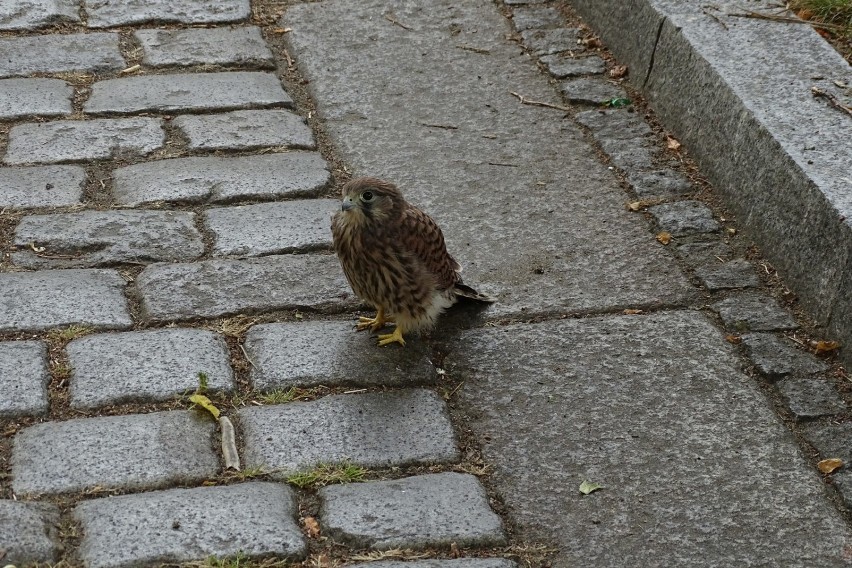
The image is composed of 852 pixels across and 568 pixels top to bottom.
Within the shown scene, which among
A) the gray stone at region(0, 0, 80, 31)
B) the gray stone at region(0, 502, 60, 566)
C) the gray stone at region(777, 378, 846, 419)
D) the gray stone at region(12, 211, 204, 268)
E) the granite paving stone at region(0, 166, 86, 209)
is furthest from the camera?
the gray stone at region(0, 0, 80, 31)

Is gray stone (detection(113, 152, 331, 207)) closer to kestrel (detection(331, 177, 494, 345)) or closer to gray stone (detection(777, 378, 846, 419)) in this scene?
kestrel (detection(331, 177, 494, 345))

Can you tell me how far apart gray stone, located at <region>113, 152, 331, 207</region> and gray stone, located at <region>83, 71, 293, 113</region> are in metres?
0.48

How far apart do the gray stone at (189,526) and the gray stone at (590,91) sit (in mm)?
2889

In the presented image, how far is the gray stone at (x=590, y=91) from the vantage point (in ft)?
18.0

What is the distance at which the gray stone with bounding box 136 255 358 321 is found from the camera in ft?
13.1

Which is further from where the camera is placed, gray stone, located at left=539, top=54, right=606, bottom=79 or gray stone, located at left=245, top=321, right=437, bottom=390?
gray stone, located at left=539, top=54, right=606, bottom=79

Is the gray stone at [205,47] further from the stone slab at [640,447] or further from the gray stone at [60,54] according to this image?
the stone slab at [640,447]

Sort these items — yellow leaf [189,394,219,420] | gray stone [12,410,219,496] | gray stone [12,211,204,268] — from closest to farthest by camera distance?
1. gray stone [12,410,219,496]
2. yellow leaf [189,394,219,420]
3. gray stone [12,211,204,268]

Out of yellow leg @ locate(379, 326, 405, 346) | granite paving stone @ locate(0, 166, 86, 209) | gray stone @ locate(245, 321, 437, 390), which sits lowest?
granite paving stone @ locate(0, 166, 86, 209)

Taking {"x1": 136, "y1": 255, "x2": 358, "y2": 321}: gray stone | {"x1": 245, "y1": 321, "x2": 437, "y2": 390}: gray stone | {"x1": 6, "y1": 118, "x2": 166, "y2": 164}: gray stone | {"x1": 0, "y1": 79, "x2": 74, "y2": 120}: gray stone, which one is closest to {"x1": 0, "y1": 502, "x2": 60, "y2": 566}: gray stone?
{"x1": 245, "y1": 321, "x2": 437, "y2": 390}: gray stone

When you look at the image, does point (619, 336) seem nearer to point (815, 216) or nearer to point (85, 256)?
point (815, 216)

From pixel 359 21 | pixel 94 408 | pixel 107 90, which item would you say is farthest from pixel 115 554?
pixel 359 21

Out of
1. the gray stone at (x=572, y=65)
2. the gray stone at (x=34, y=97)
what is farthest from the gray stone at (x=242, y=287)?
the gray stone at (x=572, y=65)

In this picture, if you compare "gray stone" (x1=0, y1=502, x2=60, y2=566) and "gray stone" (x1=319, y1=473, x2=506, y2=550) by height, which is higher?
"gray stone" (x1=319, y1=473, x2=506, y2=550)
